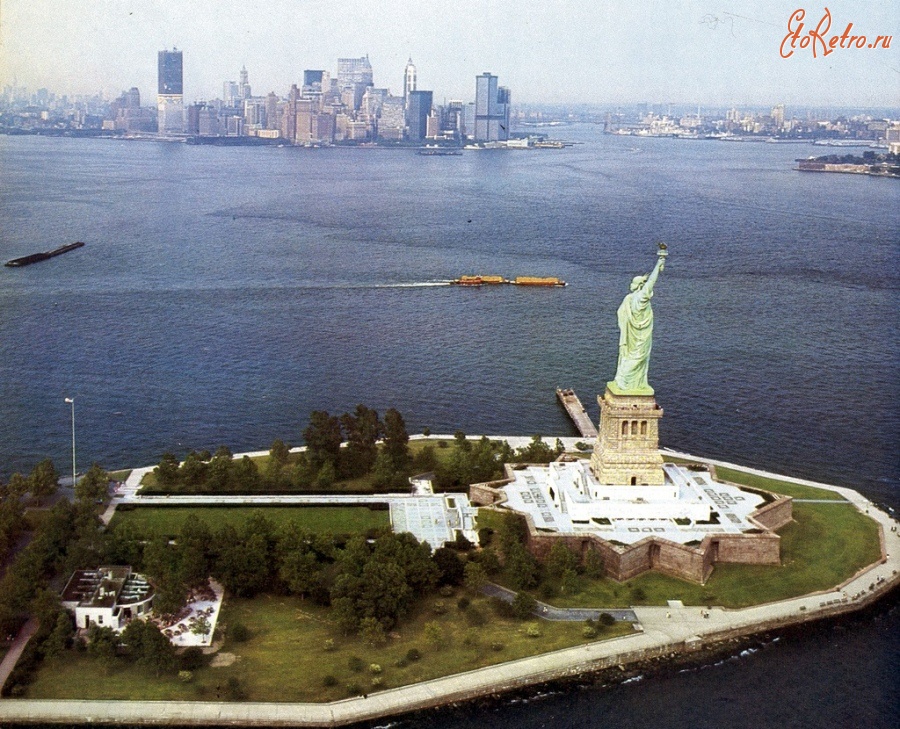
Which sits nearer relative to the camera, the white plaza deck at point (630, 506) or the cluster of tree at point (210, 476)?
the white plaza deck at point (630, 506)

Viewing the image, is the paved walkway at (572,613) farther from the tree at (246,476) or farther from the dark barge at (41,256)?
the dark barge at (41,256)

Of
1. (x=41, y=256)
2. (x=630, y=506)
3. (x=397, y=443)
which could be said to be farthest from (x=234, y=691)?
(x=41, y=256)

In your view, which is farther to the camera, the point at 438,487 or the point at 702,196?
the point at 702,196

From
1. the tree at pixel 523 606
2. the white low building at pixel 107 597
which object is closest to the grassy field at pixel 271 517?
the white low building at pixel 107 597

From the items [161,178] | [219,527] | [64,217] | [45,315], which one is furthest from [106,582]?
[161,178]

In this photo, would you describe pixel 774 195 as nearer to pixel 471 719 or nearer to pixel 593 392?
pixel 593 392

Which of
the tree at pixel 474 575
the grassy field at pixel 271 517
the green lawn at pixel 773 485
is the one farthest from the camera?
the green lawn at pixel 773 485

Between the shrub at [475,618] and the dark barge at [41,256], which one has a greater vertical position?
the dark barge at [41,256]
